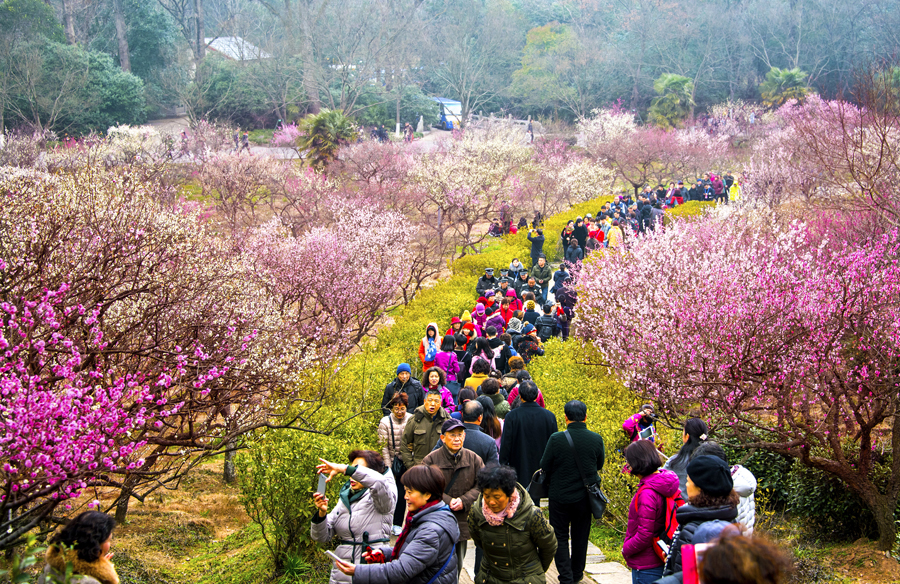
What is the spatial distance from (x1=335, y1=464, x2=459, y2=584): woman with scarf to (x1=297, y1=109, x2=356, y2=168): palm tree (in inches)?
977

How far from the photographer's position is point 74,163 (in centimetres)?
2266

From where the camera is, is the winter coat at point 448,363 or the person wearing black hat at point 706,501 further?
the winter coat at point 448,363

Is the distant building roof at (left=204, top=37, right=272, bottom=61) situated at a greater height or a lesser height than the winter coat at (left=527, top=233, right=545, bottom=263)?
greater

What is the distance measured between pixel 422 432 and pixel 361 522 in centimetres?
183

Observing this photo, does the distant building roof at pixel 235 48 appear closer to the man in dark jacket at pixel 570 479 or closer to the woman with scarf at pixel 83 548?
the man in dark jacket at pixel 570 479

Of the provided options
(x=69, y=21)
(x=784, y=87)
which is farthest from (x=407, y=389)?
(x=784, y=87)

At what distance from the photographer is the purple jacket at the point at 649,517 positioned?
4.27 metres

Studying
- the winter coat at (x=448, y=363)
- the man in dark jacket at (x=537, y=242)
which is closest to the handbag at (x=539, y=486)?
the winter coat at (x=448, y=363)

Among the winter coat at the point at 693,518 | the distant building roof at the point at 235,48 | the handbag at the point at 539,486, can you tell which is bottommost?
the distant building roof at the point at 235,48

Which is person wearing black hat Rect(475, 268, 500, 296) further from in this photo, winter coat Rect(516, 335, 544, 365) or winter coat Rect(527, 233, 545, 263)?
winter coat Rect(527, 233, 545, 263)

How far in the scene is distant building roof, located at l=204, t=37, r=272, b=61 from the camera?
55281 millimetres

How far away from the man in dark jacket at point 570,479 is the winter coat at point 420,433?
111cm

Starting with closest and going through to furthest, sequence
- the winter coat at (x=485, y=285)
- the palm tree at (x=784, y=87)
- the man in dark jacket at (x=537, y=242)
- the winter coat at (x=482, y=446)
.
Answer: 1. the winter coat at (x=482, y=446)
2. the winter coat at (x=485, y=285)
3. the man in dark jacket at (x=537, y=242)
4. the palm tree at (x=784, y=87)

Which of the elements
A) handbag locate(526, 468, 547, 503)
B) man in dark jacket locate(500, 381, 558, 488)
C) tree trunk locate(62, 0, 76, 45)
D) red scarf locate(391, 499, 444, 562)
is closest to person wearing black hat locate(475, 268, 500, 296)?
man in dark jacket locate(500, 381, 558, 488)
